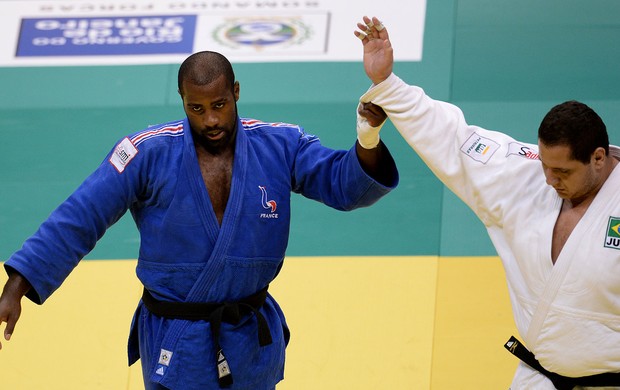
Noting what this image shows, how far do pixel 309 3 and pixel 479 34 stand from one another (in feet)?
3.51

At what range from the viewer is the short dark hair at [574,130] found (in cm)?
341

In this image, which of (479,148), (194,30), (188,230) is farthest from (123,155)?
(194,30)

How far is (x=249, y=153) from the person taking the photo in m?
4.04

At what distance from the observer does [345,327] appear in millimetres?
5359

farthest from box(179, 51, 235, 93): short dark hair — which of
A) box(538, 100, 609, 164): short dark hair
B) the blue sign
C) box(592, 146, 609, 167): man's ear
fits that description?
the blue sign

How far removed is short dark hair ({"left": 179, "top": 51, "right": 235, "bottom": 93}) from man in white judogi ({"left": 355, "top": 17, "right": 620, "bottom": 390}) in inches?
19.1

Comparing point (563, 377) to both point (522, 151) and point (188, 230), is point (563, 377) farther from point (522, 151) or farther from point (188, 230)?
point (188, 230)

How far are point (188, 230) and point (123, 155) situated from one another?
1.12 ft

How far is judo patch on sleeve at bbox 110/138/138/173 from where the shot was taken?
3.93 m

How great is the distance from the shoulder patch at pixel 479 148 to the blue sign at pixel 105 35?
12.0 ft

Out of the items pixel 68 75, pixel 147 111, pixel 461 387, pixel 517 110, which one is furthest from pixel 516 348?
pixel 68 75

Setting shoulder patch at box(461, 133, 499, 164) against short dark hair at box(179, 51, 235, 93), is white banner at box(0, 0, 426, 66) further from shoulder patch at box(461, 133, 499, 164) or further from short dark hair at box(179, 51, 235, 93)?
shoulder patch at box(461, 133, 499, 164)

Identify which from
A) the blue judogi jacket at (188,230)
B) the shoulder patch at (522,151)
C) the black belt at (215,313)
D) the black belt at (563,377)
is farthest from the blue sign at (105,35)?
the black belt at (563,377)

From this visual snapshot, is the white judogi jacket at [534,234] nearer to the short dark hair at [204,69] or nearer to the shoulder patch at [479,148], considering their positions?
the shoulder patch at [479,148]
